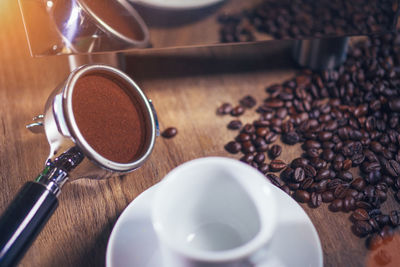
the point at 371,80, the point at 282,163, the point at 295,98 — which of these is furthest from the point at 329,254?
the point at 371,80

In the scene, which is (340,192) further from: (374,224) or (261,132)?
(261,132)

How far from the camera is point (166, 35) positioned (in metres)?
1.03

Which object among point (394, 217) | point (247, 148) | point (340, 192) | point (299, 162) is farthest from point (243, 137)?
point (394, 217)

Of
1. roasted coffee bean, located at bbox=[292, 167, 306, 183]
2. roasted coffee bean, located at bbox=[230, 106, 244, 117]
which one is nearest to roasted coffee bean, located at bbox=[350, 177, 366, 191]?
A: roasted coffee bean, located at bbox=[292, 167, 306, 183]

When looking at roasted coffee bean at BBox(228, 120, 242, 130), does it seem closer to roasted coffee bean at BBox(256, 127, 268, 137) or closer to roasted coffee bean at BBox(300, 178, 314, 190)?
roasted coffee bean at BBox(256, 127, 268, 137)

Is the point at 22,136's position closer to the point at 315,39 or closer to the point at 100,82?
the point at 100,82

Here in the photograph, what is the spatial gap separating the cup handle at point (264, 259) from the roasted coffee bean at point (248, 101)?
53cm

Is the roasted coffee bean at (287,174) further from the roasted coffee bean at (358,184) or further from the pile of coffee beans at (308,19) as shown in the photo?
the pile of coffee beans at (308,19)

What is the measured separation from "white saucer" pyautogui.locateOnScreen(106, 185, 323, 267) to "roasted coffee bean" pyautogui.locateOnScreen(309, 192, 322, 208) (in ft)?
0.64

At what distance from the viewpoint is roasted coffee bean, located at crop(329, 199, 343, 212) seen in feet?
2.81

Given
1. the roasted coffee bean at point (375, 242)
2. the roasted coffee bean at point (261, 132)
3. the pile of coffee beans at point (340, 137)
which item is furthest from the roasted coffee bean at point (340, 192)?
the roasted coffee bean at point (261, 132)

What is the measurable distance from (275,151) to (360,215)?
0.23 meters

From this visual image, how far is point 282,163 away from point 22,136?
60 cm

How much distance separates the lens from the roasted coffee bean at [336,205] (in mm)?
855
